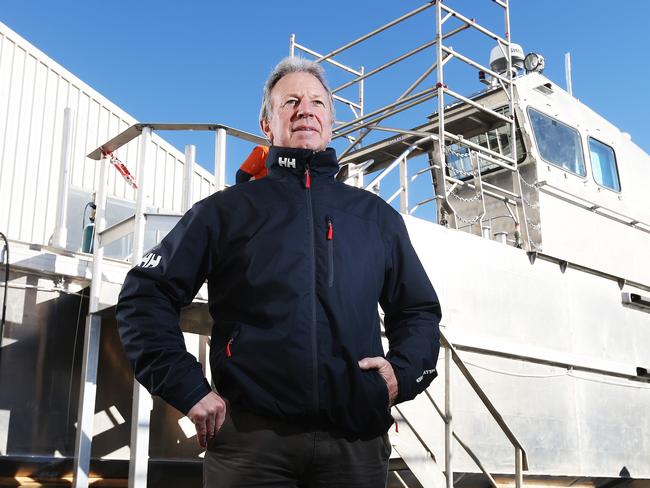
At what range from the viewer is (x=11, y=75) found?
26.6 ft

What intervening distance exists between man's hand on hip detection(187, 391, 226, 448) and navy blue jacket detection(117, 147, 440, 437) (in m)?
0.03

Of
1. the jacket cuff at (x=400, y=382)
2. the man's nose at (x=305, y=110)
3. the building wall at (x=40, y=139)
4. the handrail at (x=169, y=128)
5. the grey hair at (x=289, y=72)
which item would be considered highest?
the building wall at (x=40, y=139)

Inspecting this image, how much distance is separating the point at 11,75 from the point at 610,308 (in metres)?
7.19

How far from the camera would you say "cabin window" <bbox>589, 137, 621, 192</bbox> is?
988cm

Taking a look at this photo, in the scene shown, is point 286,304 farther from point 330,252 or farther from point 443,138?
point 443,138

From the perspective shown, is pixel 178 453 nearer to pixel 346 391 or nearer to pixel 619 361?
pixel 346 391

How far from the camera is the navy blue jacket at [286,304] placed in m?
1.68

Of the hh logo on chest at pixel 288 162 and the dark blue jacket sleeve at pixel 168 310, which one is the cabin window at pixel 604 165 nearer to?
the hh logo on chest at pixel 288 162

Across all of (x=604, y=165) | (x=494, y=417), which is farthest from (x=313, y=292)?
(x=604, y=165)

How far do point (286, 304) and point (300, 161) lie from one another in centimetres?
44

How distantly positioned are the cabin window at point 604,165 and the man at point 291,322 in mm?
8551

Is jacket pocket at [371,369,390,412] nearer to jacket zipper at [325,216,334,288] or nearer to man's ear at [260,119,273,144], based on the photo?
jacket zipper at [325,216,334,288]

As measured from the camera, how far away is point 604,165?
33.1 ft

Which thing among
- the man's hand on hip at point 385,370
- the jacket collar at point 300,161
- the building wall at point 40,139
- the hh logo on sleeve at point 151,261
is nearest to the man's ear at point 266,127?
the jacket collar at point 300,161
